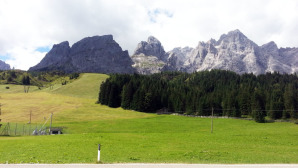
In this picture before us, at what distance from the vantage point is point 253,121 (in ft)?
333

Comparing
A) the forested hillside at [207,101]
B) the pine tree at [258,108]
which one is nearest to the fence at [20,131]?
the forested hillside at [207,101]

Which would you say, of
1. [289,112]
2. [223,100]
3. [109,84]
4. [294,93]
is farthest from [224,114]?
[109,84]

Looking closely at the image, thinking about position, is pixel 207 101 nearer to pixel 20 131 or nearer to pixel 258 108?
pixel 258 108

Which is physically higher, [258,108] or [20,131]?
[258,108]

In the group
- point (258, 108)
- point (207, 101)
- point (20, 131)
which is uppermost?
point (207, 101)

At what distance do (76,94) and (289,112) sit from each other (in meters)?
148

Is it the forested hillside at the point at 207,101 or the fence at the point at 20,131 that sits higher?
the forested hillside at the point at 207,101

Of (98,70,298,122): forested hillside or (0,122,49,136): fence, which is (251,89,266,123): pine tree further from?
(0,122,49,136): fence

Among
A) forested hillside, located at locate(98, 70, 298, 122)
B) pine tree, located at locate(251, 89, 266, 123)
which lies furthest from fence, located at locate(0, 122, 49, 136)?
pine tree, located at locate(251, 89, 266, 123)

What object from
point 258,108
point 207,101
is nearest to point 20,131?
point 207,101

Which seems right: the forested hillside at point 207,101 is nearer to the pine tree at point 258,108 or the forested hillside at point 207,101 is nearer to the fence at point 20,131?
the pine tree at point 258,108

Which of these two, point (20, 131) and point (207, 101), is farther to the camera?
point (207, 101)

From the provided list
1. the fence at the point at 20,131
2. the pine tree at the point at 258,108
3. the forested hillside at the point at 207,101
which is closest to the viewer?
the fence at the point at 20,131

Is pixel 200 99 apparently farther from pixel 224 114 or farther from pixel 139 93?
pixel 139 93
